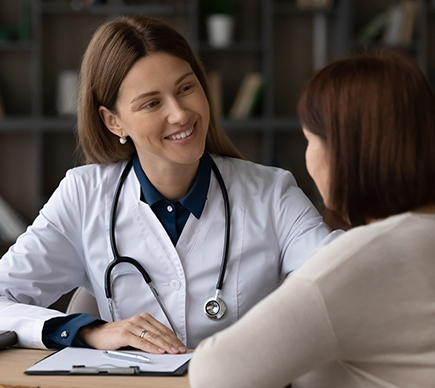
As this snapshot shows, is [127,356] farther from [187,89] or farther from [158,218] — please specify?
[187,89]

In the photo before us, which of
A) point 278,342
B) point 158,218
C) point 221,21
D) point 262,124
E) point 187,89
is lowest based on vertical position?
point 262,124

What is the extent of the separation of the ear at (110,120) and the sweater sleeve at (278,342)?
93 cm

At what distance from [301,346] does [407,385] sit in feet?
0.63

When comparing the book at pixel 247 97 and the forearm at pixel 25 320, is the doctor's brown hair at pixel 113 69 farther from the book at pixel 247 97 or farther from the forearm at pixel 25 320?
the book at pixel 247 97

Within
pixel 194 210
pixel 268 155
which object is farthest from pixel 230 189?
pixel 268 155

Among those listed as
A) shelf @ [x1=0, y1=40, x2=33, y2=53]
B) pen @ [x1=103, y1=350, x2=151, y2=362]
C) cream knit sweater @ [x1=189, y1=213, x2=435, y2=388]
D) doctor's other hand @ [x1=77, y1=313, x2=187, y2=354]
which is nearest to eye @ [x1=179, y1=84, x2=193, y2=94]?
doctor's other hand @ [x1=77, y1=313, x2=187, y2=354]

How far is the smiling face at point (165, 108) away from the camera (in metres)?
1.50

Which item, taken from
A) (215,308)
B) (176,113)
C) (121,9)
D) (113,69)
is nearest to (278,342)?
(215,308)

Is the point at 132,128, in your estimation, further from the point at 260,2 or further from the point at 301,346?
the point at 260,2

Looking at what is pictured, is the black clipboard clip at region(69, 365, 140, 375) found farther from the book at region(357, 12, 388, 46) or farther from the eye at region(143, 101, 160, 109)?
the book at region(357, 12, 388, 46)

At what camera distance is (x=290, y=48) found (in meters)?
3.99

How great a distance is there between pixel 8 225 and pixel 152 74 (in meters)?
2.59

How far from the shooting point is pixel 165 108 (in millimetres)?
1521

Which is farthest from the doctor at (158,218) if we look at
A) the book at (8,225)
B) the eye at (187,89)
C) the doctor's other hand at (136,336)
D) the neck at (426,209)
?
the book at (8,225)
